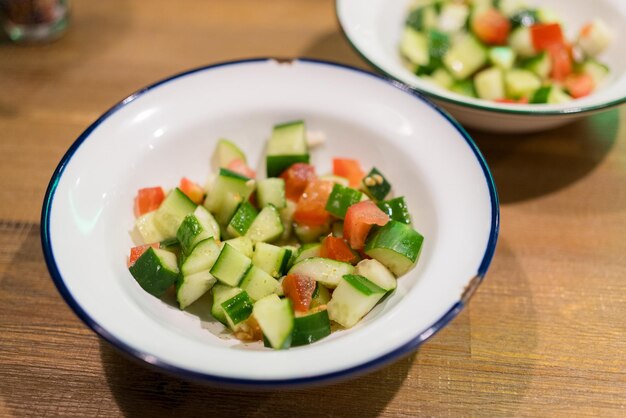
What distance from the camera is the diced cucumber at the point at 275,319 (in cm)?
104

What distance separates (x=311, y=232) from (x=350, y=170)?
0.21m

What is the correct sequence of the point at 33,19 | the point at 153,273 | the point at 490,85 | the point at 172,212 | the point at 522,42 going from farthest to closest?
the point at 33,19 → the point at 522,42 → the point at 490,85 → the point at 172,212 → the point at 153,273

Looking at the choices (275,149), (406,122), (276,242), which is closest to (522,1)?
(406,122)

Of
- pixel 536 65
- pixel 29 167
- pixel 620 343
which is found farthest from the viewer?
pixel 536 65

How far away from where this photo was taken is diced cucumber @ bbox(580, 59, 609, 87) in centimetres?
184

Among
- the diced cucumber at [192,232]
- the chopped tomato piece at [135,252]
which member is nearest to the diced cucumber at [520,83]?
the diced cucumber at [192,232]

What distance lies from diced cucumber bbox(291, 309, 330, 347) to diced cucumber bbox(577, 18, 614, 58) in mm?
1402

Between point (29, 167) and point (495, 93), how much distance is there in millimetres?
1405

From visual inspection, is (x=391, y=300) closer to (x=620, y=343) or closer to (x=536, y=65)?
(x=620, y=343)

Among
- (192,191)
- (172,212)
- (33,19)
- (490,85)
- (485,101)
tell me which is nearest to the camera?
(172,212)

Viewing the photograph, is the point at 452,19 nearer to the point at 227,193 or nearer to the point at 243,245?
the point at 227,193

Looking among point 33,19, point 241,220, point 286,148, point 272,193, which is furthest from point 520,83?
point 33,19

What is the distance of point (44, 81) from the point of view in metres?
2.04

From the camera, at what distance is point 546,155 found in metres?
1.75
